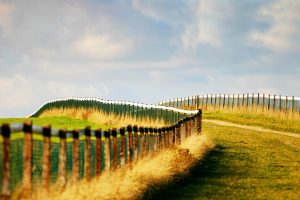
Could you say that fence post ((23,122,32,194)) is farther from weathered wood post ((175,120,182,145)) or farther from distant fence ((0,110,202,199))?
weathered wood post ((175,120,182,145))

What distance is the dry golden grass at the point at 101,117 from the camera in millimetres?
31716

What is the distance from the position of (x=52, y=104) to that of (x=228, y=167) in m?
33.7

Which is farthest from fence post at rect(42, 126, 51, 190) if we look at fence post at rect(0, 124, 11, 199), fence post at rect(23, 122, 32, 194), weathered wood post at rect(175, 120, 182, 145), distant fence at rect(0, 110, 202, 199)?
weathered wood post at rect(175, 120, 182, 145)

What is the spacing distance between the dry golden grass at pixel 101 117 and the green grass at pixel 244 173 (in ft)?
16.4

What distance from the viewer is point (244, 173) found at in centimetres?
1833

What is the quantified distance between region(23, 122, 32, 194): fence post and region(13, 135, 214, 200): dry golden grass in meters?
0.22

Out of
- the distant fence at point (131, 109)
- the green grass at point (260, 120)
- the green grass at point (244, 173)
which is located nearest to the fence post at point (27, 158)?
the green grass at point (244, 173)

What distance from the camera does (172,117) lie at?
32625mm

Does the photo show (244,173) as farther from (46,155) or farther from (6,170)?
(6,170)

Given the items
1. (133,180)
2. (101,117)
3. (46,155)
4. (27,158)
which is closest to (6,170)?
(27,158)

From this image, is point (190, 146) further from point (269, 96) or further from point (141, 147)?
point (269, 96)

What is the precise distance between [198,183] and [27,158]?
24.2ft

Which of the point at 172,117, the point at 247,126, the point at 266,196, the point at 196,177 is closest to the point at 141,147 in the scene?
the point at 196,177

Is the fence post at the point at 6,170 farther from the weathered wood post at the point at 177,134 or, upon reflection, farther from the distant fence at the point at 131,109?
the distant fence at the point at 131,109
